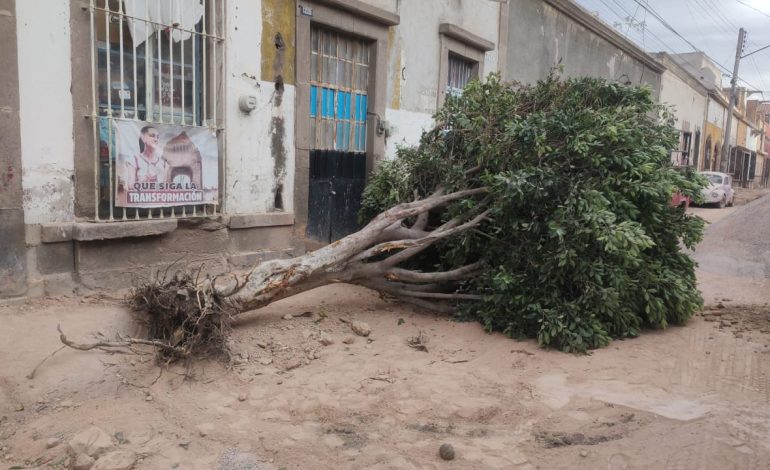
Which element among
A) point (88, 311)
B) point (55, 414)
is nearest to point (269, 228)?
point (88, 311)

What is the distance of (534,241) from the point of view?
18.6 ft

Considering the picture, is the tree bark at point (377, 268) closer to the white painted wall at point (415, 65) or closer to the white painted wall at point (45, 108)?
the white painted wall at point (45, 108)

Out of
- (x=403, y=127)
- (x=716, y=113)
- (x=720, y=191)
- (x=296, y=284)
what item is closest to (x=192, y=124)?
(x=296, y=284)

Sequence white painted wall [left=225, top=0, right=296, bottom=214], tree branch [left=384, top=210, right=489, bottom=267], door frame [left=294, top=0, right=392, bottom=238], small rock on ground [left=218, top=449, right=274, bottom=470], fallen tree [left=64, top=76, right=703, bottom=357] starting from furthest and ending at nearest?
door frame [left=294, top=0, right=392, bottom=238]
white painted wall [left=225, top=0, right=296, bottom=214]
tree branch [left=384, top=210, right=489, bottom=267]
fallen tree [left=64, top=76, right=703, bottom=357]
small rock on ground [left=218, top=449, right=274, bottom=470]

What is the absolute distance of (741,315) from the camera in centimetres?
654

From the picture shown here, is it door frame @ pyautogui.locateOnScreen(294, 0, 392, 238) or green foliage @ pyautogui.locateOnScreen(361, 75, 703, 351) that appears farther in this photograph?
door frame @ pyautogui.locateOnScreen(294, 0, 392, 238)

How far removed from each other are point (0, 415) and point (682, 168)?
21.0ft

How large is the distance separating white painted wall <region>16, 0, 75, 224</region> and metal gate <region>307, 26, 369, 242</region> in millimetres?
3330

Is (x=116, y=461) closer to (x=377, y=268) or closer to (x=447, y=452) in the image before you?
(x=447, y=452)

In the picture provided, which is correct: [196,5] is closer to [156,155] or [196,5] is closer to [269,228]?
[156,155]

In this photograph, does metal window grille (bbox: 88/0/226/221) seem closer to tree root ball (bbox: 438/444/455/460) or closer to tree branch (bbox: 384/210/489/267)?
tree branch (bbox: 384/210/489/267)

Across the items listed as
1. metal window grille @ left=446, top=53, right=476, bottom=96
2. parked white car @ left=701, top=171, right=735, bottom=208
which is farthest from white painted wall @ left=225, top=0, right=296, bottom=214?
parked white car @ left=701, top=171, right=735, bottom=208

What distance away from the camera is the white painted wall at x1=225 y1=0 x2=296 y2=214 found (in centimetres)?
682

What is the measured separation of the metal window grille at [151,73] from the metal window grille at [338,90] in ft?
5.72
